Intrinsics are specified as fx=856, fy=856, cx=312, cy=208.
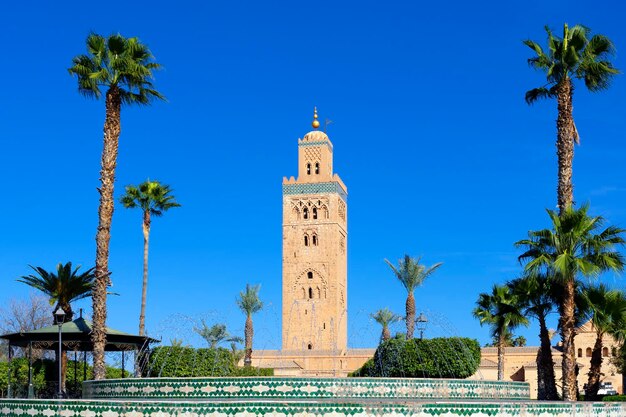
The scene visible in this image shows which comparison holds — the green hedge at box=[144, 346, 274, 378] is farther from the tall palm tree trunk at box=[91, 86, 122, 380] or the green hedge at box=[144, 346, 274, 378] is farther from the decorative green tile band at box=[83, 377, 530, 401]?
the decorative green tile band at box=[83, 377, 530, 401]

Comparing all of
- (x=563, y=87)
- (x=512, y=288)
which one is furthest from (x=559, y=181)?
(x=512, y=288)

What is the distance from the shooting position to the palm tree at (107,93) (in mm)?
20250

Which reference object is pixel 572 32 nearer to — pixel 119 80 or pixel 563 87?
pixel 563 87

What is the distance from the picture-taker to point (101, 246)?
2045 cm

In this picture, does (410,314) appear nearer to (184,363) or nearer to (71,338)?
(184,363)

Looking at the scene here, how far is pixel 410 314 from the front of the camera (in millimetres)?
42812

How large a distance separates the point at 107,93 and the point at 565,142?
1135 centimetres

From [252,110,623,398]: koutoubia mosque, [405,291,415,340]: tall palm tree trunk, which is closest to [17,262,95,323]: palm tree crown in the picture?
[405,291,415,340]: tall palm tree trunk

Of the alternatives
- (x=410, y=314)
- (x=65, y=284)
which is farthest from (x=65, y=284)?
(x=410, y=314)

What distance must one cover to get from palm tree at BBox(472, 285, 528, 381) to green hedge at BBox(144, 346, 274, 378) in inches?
383

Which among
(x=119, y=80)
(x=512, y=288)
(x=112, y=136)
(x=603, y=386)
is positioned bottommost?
(x=603, y=386)

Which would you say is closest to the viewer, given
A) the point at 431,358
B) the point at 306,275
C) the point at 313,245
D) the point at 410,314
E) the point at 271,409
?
the point at 271,409

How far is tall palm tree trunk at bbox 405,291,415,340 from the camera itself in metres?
41.8

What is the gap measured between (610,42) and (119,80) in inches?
486
